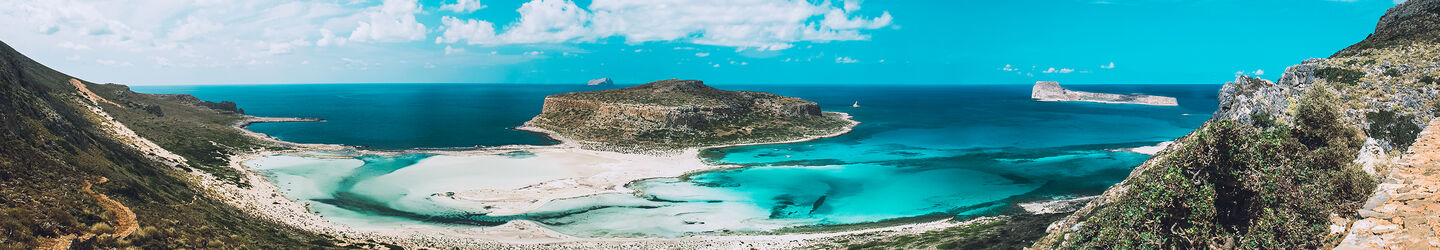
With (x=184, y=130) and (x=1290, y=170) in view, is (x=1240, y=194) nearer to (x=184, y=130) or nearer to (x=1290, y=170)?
(x=1290, y=170)

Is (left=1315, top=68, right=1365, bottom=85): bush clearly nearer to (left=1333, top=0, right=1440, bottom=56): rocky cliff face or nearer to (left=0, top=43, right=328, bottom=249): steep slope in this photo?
(left=1333, top=0, right=1440, bottom=56): rocky cliff face

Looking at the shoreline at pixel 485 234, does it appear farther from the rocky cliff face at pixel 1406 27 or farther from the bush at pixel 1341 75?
the rocky cliff face at pixel 1406 27

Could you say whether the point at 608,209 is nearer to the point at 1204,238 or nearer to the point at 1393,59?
the point at 1204,238

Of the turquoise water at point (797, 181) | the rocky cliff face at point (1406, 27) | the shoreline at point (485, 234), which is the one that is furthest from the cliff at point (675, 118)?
the rocky cliff face at point (1406, 27)

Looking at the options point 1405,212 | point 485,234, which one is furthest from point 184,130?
point 1405,212

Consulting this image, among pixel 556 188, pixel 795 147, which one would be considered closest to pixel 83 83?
pixel 556 188

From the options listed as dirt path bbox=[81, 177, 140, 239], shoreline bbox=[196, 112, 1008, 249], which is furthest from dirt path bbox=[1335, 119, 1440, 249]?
dirt path bbox=[81, 177, 140, 239]
